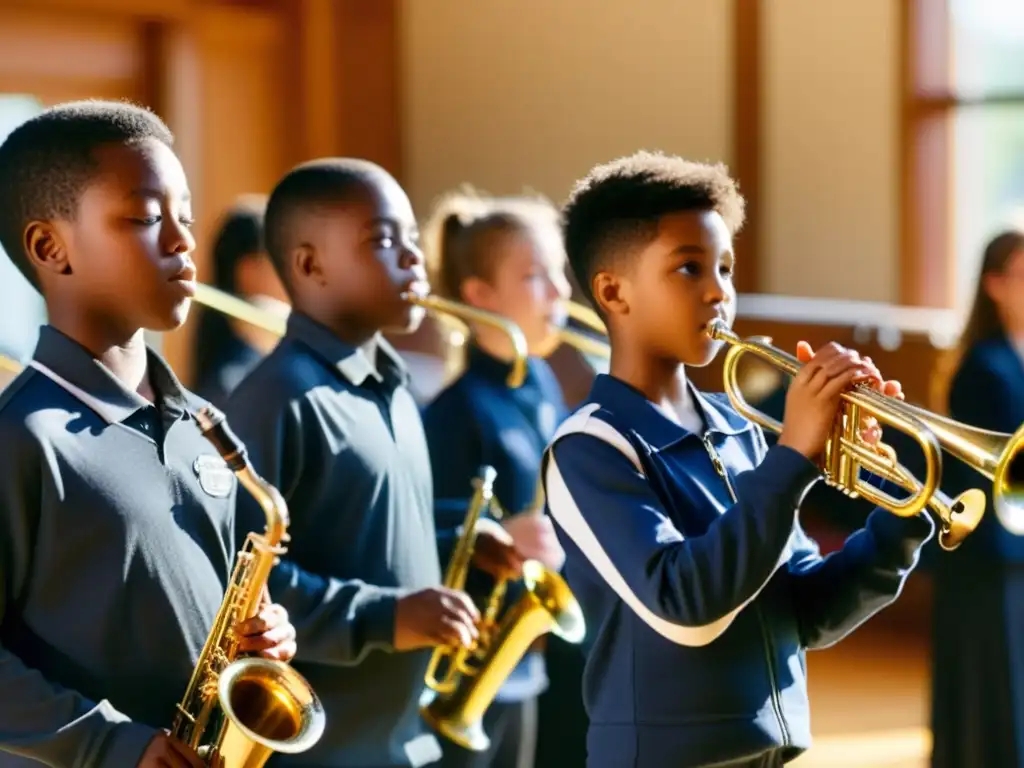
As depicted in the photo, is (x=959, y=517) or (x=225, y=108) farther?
(x=225, y=108)

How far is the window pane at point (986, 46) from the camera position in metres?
6.15

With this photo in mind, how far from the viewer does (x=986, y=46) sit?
20.5ft

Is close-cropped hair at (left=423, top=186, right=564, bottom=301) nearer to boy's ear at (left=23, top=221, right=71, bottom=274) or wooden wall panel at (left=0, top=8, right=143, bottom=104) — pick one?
boy's ear at (left=23, top=221, right=71, bottom=274)

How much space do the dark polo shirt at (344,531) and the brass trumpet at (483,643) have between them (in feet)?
0.90

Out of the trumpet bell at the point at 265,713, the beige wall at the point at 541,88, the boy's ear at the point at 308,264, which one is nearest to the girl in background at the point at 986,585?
the boy's ear at the point at 308,264

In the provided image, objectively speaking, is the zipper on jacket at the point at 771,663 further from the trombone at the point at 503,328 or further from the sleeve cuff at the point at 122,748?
the trombone at the point at 503,328

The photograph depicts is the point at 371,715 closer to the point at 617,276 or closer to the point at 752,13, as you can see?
the point at 617,276

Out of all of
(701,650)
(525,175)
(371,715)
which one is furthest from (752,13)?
(701,650)

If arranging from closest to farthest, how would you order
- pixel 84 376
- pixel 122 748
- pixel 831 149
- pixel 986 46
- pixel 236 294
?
pixel 122 748 < pixel 84 376 < pixel 236 294 < pixel 986 46 < pixel 831 149

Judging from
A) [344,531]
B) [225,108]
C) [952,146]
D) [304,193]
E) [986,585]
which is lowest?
[986,585]

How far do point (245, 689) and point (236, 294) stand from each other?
96.8 inches

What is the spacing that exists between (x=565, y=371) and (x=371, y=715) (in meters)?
1.93

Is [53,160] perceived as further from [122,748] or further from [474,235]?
[474,235]

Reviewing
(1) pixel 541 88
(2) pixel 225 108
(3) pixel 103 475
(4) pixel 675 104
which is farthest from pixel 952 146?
(3) pixel 103 475
